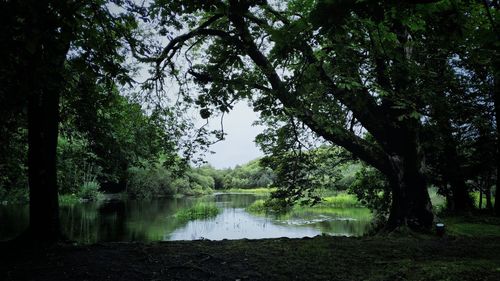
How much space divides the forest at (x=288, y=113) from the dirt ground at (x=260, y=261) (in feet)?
0.14

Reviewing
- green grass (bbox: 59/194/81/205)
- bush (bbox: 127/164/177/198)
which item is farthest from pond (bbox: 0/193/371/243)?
bush (bbox: 127/164/177/198)

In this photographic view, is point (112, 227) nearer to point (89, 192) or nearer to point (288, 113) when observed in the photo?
point (288, 113)

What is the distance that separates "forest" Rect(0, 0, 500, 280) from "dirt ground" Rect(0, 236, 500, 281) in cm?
4

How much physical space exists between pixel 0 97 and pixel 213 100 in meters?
3.02

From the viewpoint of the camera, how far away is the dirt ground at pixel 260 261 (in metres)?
4.95

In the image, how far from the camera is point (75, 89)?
8.44 m

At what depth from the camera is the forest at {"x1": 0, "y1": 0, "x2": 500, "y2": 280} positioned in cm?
391

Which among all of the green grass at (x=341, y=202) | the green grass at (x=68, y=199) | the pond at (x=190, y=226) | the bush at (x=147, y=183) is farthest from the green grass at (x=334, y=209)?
the bush at (x=147, y=183)

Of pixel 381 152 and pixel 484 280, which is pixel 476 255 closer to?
pixel 484 280

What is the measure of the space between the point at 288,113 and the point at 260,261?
10.4 ft

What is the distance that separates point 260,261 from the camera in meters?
Answer: 5.75

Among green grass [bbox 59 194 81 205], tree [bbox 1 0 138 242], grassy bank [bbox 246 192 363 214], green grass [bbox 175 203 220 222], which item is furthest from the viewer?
green grass [bbox 59 194 81 205]

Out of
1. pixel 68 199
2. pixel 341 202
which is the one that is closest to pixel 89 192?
pixel 68 199

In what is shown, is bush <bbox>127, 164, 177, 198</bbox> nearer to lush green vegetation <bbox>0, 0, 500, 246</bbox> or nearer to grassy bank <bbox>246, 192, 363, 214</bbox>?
grassy bank <bbox>246, 192, 363, 214</bbox>
